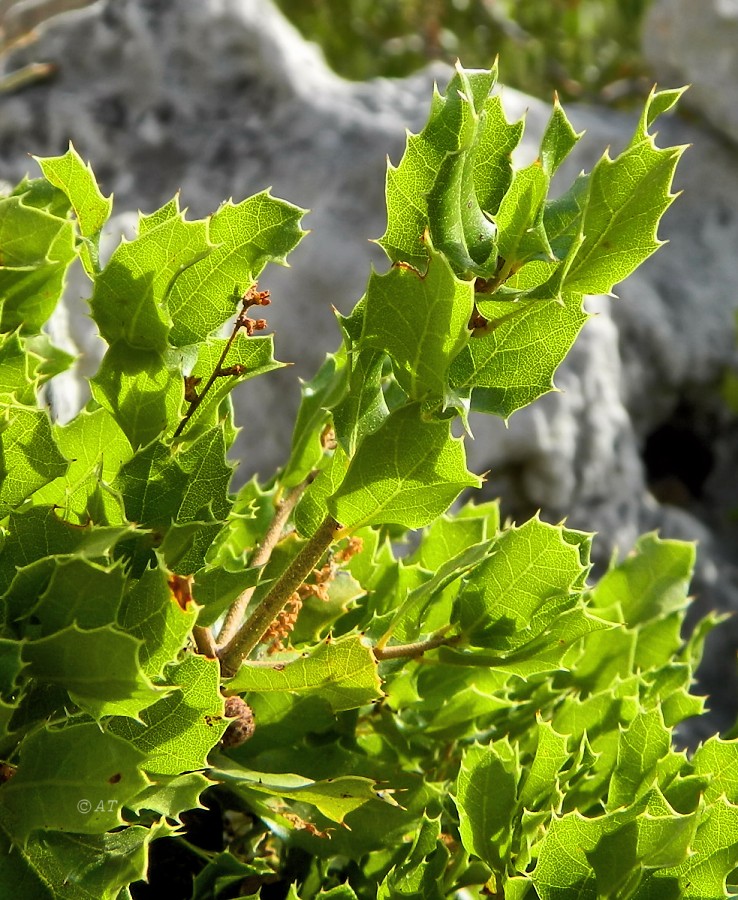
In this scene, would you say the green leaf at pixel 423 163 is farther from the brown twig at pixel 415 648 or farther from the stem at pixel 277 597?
the brown twig at pixel 415 648

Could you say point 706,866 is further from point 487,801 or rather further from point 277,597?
point 277,597

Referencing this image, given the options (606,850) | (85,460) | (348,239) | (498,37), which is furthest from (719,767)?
(498,37)

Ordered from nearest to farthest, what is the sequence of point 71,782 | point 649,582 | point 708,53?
point 71,782 → point 649,582 → point 708,53

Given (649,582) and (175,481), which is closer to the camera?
(175,481)

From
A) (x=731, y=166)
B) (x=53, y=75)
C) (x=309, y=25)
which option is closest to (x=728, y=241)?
(x=731, y=166)

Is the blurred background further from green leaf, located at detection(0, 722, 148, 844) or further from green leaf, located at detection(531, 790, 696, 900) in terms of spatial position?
green leaf, located at detection(0, 722, 148, 844)

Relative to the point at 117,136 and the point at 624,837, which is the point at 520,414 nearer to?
the point at 117,136
